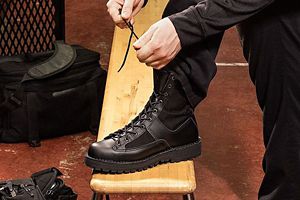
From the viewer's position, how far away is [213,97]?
9.16 ft

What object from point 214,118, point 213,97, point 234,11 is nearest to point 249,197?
point 214,118

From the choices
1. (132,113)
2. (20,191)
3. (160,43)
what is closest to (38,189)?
(20,191)

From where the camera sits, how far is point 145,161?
1472mm

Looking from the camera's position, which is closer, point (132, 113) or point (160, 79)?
point (160, 79)

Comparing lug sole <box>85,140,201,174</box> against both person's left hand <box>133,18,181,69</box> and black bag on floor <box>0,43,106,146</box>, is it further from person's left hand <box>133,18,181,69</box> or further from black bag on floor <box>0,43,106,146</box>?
black bag on floor <box>0,43,106,146</box>

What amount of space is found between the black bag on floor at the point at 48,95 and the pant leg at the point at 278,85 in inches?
42.5

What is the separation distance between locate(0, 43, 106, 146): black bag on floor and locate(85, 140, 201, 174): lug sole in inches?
38.5

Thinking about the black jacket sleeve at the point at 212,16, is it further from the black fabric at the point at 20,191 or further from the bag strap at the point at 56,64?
the bag strap at the point at 56,64

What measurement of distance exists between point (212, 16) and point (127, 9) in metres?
0.27

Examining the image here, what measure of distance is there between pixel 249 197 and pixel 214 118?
561 millimetres

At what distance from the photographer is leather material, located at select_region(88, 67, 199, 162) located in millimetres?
1464

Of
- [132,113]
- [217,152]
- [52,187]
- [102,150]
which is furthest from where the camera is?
[217,152]

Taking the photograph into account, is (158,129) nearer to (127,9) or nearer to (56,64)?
(127,9)

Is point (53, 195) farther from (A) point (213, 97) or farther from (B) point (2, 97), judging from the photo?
(A) point (213, 97)
